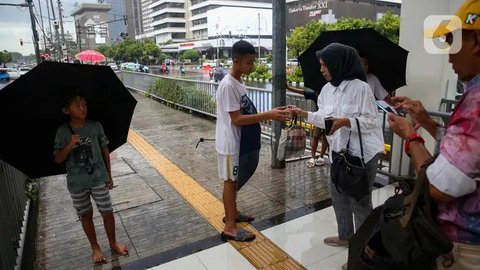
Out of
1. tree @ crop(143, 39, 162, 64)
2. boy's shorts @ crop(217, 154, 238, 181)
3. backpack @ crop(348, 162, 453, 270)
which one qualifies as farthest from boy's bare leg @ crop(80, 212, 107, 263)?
tree @ crop(143, 39, 162, 64)

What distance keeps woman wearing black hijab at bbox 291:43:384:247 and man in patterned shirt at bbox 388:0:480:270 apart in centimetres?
100

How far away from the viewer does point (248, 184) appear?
447 cm

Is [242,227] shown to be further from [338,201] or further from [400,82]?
[400,82]

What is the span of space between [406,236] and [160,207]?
3.10 meters

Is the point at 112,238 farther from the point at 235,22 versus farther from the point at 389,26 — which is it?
the point at 235,22

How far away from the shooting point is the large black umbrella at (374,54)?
12.5ft

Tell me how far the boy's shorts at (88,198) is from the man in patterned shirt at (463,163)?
7.75ft

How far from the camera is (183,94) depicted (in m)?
9.80

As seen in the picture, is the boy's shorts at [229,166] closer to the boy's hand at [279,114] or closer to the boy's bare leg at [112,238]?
the boy's hand at [279,114]

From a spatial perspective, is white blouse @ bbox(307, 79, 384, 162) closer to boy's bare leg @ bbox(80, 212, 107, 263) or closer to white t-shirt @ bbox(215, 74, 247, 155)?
white t-shirt @ bbox(215, 74, 247, 155)

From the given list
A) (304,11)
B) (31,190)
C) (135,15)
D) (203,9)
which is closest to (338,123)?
(31,190)

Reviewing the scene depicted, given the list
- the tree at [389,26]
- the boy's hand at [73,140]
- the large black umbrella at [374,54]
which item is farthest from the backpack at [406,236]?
the tree at [389,26]

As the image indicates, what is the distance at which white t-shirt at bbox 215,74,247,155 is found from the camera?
2.84m

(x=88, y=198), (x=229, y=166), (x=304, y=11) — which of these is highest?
(x=304, y=11)
